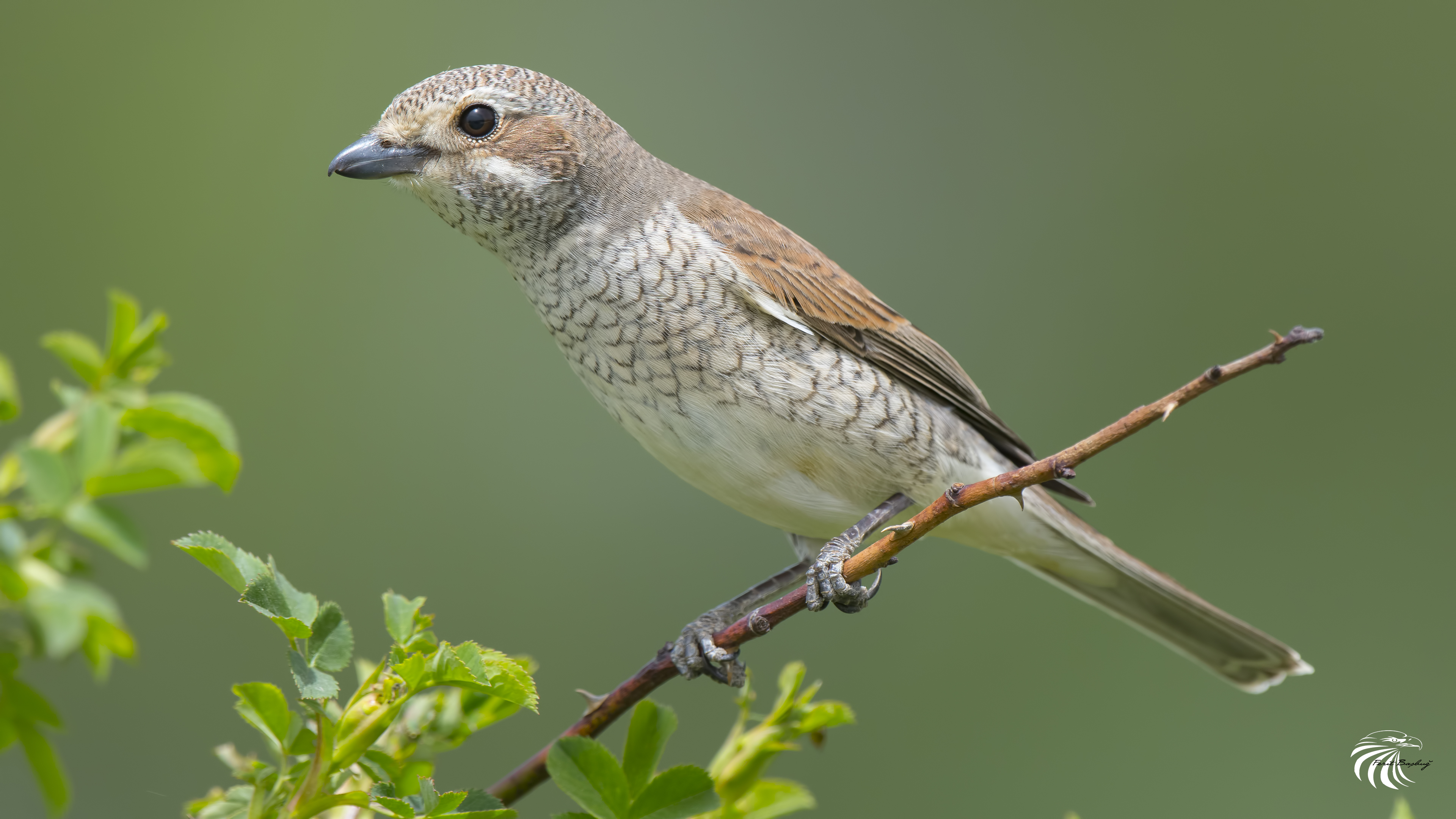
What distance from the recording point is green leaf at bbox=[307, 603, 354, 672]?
125 cm

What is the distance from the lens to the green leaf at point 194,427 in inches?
34.4

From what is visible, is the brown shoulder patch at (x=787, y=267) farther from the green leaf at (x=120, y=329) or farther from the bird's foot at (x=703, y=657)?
the green leaf at (x=120, y=329)

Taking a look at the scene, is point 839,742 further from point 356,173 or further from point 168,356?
point 168,356

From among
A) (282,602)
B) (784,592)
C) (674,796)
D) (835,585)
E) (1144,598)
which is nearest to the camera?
(282,602)

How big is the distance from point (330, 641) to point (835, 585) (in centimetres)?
138

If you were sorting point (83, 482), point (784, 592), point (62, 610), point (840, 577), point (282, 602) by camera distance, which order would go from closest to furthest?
point (62, 610)
point (83, 482)
point (282, 602)
point (840, 577)
point (784, 592)

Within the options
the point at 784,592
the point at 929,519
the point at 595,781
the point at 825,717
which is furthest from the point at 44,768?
the point at 784,592

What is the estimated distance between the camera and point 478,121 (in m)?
2.90

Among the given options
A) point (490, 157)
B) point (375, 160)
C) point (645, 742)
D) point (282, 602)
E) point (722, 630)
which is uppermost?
point (490, 157)

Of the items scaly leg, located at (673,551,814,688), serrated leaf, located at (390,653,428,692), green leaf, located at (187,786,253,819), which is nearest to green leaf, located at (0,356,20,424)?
serrated leaf, located at (390,653,428,692)

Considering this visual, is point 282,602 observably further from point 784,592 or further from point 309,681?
point 784,592

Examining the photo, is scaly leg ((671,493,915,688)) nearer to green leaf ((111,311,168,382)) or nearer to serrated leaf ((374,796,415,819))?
serrated leaf ((374,796,415,819))

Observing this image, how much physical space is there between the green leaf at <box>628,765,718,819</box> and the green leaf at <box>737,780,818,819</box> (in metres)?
0.29

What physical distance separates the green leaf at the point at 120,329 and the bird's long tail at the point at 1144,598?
278cm
